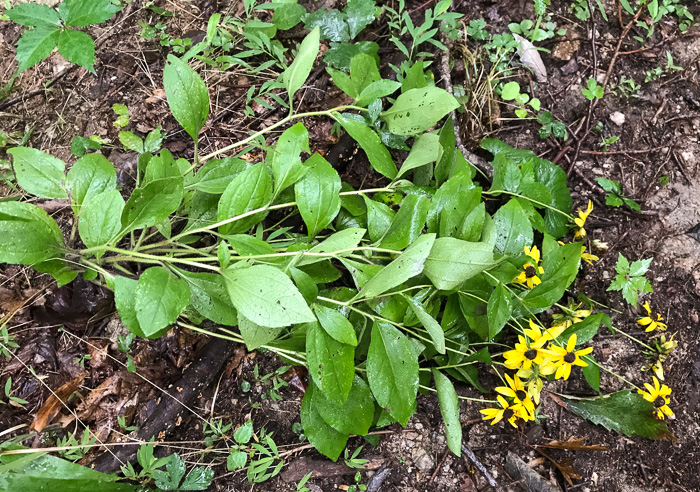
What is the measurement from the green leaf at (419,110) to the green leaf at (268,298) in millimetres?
864

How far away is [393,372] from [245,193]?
29.5 inches

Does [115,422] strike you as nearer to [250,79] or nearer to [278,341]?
[278,341]

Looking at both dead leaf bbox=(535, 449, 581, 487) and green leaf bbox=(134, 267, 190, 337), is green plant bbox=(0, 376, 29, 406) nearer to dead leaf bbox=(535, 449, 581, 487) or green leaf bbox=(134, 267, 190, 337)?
green leaf bbox=(134, 267, 190, 337)

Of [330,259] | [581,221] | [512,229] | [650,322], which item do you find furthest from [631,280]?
[330,259]

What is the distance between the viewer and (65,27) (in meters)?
1.69

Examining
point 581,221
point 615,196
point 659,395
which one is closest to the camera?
point 659,395

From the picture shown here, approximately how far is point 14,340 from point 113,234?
0.94 meters

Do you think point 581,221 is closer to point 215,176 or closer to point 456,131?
point 456,131

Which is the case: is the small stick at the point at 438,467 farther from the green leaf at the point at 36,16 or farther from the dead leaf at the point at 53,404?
the green leaf at the point at 36,16

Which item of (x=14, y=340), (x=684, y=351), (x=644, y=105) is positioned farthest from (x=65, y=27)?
(x=684, y=351)

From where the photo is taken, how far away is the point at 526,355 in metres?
1.55

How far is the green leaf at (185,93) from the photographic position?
4.81ft

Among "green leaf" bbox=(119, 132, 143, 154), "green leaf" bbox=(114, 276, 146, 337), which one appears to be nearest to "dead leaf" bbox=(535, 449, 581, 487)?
"green leaf" bbox=(114, 276, 146, 337)

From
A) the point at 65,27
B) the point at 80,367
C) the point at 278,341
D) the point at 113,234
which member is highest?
the point at 65,27
